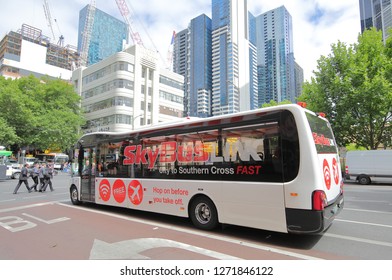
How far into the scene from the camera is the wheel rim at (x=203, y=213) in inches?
257

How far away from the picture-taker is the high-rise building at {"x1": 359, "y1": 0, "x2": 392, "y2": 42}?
1517 inches

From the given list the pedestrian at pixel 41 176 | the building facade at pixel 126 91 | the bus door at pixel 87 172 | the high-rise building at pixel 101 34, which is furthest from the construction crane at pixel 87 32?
the bus door at pixel 87 172

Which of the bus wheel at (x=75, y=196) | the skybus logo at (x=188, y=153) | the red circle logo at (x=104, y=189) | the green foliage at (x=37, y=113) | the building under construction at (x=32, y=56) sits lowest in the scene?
→ the bus wheel at (x=75, y=196)

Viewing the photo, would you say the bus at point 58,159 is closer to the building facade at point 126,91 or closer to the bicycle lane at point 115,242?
the building facade at point 126,91

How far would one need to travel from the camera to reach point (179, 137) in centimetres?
714

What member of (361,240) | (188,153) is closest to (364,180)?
(361,240)

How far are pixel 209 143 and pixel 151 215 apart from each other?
357 centimetres

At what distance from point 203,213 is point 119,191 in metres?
3.42

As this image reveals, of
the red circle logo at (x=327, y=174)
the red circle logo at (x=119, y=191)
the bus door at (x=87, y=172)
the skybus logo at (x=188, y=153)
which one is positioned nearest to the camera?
the red circle logo at (x=327, y=174)

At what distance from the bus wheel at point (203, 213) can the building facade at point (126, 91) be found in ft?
142

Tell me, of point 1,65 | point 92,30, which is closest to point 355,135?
point 1,65

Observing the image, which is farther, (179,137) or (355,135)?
(355,135)

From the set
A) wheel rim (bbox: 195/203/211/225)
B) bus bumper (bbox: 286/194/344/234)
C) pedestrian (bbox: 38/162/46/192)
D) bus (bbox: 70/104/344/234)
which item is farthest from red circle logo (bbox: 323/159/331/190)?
pedestrian (bbox: 38/162/46/192)

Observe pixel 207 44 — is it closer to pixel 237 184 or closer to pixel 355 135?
pixel 355 135
